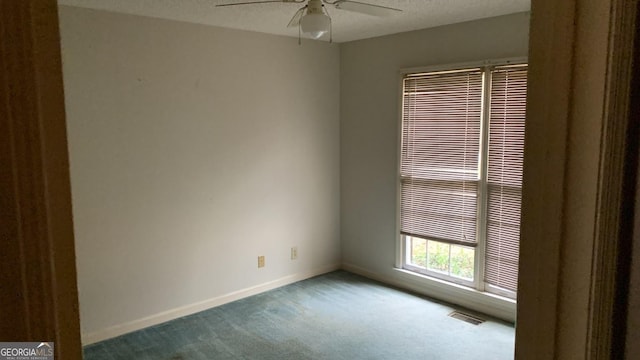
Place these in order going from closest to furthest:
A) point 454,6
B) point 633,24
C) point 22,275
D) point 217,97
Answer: point 22,275, point 633,24, point 454,6, point 217,97

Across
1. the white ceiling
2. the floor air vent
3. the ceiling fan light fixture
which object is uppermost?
the white ceiling

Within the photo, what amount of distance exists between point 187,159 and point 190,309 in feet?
4.29

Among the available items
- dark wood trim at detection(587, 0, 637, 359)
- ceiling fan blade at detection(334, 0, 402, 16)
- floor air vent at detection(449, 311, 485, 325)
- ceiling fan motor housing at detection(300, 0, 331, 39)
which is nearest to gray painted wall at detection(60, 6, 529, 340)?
floor air vent at detection(449, 311, 485, 325)

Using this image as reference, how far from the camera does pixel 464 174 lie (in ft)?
12.7

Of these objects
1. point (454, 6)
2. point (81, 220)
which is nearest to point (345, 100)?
point (454, 6)

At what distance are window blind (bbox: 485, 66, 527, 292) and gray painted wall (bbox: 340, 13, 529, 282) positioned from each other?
1.42ft

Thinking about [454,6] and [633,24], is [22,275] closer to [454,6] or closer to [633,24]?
[633,24]

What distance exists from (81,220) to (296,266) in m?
2.14

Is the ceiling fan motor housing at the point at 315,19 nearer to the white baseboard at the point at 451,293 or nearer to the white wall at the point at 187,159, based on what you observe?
the white wall at the point at 187,159

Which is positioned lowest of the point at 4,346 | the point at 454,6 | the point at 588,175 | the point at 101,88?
the point at 4,346

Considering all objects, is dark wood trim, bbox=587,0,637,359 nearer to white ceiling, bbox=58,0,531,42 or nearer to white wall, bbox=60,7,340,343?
white ceiling, bbox=58,0,531,42

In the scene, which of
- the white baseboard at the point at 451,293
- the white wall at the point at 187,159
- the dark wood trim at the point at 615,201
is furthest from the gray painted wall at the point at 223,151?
the dark wood trim at the point at 615,201

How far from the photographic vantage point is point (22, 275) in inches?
15.1

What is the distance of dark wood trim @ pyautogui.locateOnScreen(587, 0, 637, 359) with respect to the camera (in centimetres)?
56
